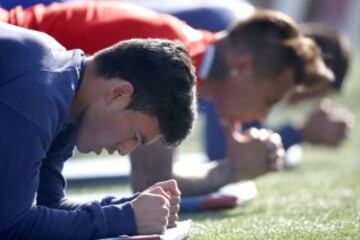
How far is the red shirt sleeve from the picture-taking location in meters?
4.74

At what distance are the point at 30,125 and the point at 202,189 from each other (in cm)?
207

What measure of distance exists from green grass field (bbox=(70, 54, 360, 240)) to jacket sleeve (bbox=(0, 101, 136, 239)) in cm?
57

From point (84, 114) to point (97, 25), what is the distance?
1413 millimetres

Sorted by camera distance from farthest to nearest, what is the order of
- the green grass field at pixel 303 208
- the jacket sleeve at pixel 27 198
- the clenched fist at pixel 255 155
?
1. the clenched fist at pixel 255 155
2. the green grass field at pixel 303 208
3. the jacket sleeve at pixel 27 198

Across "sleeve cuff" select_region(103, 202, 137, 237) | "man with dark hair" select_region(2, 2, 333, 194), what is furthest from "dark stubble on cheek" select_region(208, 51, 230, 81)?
"sleeve cuff" select_region(103, 202, 137, 237)

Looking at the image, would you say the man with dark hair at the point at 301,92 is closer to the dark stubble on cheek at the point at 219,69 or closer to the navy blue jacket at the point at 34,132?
the dark stubble on cheek at the point at 219,69

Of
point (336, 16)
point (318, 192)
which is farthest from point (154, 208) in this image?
point (336, 16)

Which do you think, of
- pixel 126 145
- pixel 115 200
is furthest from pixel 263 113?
pixel 126 145

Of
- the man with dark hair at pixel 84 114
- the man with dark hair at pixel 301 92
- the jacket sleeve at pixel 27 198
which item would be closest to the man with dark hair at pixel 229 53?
the man with dark hair at pixel 301 92

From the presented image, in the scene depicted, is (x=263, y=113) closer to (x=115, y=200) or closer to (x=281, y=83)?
(x=281, y=83)

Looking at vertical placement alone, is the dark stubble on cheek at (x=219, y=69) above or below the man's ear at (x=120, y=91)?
below

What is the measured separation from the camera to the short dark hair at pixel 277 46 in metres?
5.08

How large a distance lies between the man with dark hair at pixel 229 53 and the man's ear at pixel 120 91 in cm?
140

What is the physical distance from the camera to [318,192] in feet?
17.8
